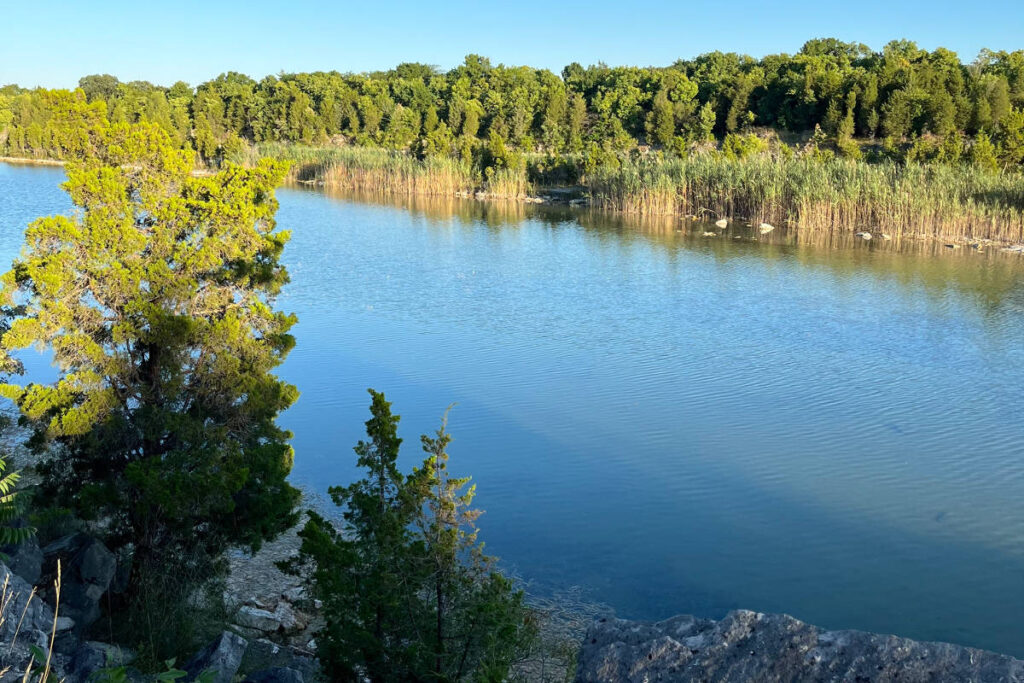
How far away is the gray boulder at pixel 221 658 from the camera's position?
4.33 m

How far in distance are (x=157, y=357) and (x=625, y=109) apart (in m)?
55.9

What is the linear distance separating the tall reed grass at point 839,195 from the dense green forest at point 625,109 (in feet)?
11.7

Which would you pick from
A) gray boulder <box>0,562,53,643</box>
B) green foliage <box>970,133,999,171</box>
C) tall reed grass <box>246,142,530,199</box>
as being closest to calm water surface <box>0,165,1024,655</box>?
gray boulder <box>0,562,53,643</box>

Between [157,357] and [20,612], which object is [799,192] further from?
[20,612]

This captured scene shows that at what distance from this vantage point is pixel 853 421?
11.2m

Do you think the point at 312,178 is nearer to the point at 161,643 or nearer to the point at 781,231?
the point at 781,231

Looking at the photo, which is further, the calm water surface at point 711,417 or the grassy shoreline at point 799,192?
the grassy shoreline at point 799,192

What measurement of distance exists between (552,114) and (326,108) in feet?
55.9

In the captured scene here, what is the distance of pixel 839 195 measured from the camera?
1152 inches

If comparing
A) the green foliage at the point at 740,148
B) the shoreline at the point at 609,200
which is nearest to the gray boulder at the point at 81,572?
the shoreline at the point at 609,200

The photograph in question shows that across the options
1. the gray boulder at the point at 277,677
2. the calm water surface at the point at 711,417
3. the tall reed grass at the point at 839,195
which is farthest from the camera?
the tall reed grass at the point at 839,195

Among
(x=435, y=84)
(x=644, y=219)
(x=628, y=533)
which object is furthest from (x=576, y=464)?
(x=435, y=84)

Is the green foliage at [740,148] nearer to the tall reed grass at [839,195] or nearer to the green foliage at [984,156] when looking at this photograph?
the tall reed grass at [839,195]

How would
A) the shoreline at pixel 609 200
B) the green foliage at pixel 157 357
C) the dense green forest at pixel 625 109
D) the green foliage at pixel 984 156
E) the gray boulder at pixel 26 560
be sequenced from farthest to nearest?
the dense green forest at pixel 625 109, the green foliage at pixel 984 156, the shoreline at pixel 609 200, the green foliage at pixel 157 357, the gray boulder at pixel 26 560
